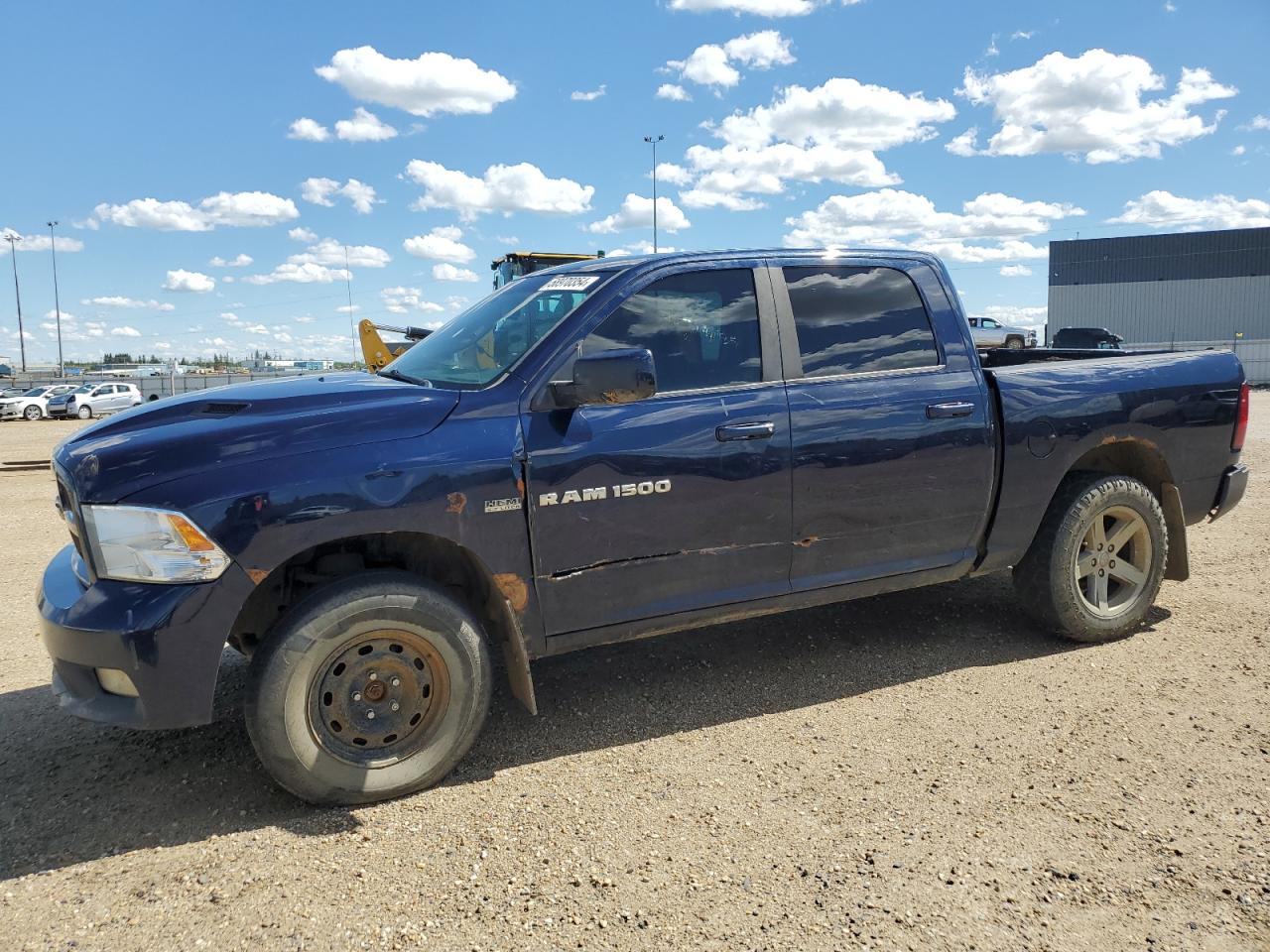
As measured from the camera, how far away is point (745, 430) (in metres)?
3.48

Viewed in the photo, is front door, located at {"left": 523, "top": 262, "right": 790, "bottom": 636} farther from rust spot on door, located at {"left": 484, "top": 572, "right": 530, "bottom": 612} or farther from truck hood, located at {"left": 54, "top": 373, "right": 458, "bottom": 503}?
truck hood, located at {"left": 54, "top": 373, "right": 458, "bottom": 503}

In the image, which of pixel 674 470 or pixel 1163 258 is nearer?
pixel 674 470

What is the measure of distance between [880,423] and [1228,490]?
2445 mm

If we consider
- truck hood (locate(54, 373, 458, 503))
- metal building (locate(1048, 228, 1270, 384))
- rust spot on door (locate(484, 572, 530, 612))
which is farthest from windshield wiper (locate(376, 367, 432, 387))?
metal building (locate(1048, 228, 1270, 384))

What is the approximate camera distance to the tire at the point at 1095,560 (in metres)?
4.34

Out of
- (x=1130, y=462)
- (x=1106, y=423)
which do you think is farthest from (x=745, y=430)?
(x=1130, y=462)

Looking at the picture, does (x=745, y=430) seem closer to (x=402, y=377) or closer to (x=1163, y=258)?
(x=402, y=377)

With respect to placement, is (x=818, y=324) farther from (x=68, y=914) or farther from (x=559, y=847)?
(x=68, y=914)

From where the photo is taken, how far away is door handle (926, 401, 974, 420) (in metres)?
3.89

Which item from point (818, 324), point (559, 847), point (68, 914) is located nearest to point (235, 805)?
point (68, 914)

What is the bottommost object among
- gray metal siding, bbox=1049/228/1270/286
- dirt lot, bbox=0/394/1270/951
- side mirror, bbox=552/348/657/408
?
dirt lot, bbox=0/394/1270/951

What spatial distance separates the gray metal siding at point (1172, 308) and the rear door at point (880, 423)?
190 ft

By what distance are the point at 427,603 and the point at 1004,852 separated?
80.7 inches

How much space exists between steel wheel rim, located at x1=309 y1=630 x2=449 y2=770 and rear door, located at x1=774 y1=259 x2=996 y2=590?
63.1 inches
